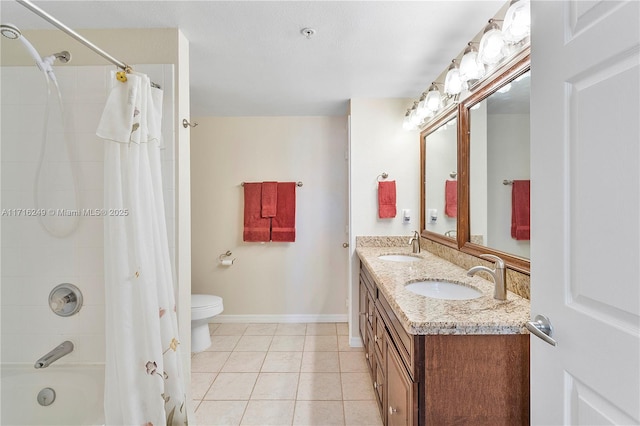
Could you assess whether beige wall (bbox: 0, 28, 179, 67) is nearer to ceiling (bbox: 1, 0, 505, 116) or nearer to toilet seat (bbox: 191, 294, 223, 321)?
ceiling (bbox: 1, 0, 505, 116)

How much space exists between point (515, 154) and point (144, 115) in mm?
1741

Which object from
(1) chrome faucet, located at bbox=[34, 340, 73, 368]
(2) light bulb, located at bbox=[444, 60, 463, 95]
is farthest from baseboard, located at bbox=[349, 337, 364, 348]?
(2) light bulb, located at bbox=[444, 60, 463, 95]

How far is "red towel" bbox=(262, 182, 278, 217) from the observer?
3.08 metres

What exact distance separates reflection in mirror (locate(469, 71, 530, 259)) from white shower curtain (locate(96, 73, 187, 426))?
5.50 ft

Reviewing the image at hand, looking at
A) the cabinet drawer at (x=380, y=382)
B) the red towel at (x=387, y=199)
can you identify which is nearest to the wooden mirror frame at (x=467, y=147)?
the red towel at (x=387, y=199)

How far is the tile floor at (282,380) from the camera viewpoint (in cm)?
176

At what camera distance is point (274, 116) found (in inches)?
123

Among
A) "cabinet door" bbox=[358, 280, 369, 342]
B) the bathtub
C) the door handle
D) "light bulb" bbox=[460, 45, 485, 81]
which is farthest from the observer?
"cabinet door" bbox=[358, 280, 369, 342]

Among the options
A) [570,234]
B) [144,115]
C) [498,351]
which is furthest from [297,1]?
[498,351]

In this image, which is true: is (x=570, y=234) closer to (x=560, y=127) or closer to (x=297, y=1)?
(x=560, y=127)

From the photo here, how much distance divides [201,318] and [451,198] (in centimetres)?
219

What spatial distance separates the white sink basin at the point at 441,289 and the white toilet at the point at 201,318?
1.79 m

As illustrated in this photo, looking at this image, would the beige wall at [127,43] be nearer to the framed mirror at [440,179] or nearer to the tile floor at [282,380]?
the framed mirror at [440,179]

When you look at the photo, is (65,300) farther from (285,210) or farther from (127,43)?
(285,210)
